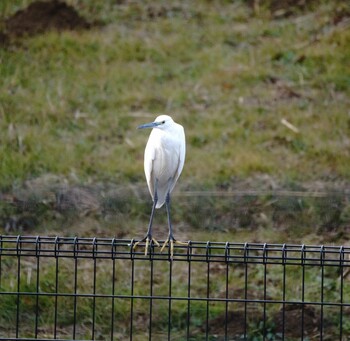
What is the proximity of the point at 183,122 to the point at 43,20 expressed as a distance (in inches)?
91.1

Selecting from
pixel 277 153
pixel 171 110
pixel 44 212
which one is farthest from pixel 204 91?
pixel 44 212

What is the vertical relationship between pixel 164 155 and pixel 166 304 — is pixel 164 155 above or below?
above

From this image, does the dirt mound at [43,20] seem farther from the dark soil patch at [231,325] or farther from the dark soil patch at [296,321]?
the dark soil patch at [296,321]

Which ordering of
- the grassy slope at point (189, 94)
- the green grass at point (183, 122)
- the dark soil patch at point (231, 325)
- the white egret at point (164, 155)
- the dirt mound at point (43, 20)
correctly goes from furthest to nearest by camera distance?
1. the dirt mound at point (43, 20)
2. the grassy slope at point (189, 94)
3. the green grass at point (183, 122)
4. the dark soil patch at point (231, 325)
5. the white egret at point (164, 155)

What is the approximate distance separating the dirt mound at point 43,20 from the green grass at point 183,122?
0.47ft

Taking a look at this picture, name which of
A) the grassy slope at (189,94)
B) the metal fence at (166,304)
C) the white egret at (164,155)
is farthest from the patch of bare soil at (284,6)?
the white egret at (164,155)

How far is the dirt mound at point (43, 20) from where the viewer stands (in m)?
9.68

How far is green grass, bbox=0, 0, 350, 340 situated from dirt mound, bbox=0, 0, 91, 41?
144 mm

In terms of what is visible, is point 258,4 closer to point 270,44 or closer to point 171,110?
point 270,44

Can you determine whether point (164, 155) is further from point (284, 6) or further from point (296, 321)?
point (284, 6)

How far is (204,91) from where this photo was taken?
8891mm

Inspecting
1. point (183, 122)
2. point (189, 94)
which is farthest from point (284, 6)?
point (183, 122)

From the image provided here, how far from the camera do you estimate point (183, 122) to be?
27.6 ft

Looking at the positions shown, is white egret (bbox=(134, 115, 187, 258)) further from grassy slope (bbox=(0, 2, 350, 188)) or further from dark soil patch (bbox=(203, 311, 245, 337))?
grassy slope (bbox=(0, 2, 350, 188))
